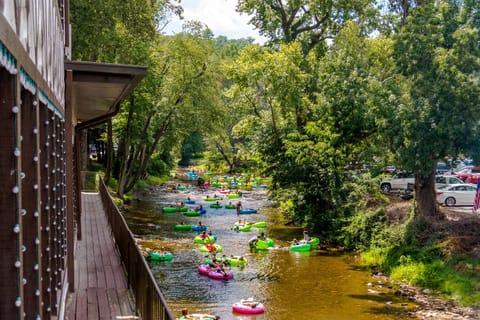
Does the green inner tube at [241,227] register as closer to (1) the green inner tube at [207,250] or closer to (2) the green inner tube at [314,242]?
(2) the green inner tube at [314,242]

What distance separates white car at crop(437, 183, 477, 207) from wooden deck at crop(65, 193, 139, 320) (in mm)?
21321

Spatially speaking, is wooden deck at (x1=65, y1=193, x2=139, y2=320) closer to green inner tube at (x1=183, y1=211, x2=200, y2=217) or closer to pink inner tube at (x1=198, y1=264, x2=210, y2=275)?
pink inner tube at (x1=198, y1=264, x2=210, y2=275)

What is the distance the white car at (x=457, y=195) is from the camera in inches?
1177

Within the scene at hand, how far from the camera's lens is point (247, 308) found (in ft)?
53.7

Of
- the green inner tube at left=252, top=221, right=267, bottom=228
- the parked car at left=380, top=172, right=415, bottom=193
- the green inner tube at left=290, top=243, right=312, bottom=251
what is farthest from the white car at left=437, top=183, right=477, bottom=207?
the green inner tube at left=252, top=221, right=267, bottom=228

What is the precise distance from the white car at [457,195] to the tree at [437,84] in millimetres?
10002

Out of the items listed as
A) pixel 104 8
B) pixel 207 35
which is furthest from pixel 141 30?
pixel 207 35

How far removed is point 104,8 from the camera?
24125mm

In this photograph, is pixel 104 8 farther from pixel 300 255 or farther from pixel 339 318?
pixel 339 318

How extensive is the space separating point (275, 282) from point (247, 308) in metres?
3.94

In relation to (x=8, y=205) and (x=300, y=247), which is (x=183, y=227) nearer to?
(x=300, y=247)

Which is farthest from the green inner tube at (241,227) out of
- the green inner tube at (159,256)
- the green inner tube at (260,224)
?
the green inner tube at (159,256)

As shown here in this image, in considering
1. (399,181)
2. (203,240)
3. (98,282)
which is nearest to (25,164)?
(98,282)

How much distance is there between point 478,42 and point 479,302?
915 centimetres
